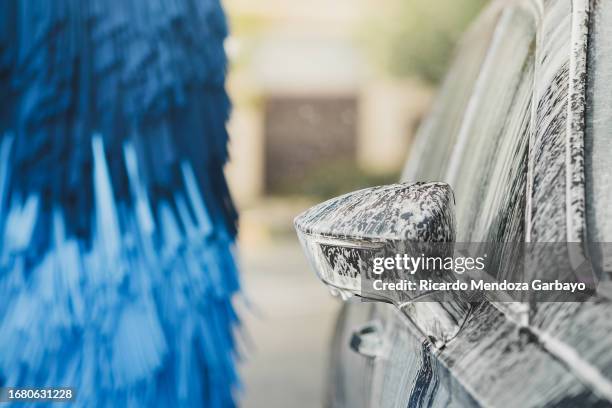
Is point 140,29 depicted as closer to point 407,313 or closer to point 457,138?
point 457,138

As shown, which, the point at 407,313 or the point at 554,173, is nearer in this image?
the point at 554,173

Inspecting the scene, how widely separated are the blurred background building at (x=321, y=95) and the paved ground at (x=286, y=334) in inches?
34.2

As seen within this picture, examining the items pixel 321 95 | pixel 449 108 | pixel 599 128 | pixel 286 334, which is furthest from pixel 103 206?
pixel 321 95

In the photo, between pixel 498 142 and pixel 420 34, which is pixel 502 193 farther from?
pixel 420 34

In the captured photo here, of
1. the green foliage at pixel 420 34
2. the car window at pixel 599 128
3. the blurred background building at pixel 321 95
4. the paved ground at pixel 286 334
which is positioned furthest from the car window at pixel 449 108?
the green foliage at pixel 420 34

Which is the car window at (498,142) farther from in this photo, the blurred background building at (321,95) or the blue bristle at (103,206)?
the blurred background building at (321,95)

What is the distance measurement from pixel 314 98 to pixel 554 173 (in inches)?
800

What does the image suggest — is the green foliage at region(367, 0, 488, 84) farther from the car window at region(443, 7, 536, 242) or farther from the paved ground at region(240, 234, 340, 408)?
the car window at region(443, 7, 536, 242)

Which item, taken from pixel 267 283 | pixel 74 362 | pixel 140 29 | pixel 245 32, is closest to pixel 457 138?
pixel 140 29

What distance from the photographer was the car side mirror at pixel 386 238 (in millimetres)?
1126

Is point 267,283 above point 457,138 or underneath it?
underneath

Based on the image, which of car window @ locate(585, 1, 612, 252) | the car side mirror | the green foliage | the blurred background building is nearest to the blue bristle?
the car side mirror

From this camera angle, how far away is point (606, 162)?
115 centimetres

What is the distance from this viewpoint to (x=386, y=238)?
1.13m
